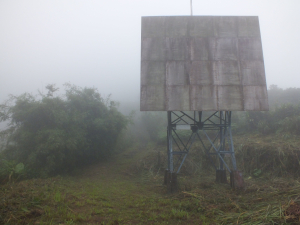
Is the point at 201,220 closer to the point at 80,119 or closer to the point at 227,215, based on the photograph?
the point at 227,215

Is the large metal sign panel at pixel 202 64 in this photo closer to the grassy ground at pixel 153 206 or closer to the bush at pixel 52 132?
the grassy ground at pixel 153 206

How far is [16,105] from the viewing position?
13.7 m

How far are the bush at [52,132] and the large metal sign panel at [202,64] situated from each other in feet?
24.6

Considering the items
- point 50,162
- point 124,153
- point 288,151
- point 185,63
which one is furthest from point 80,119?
point 288,151

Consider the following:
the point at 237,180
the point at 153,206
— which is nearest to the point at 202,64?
the point at 237,180

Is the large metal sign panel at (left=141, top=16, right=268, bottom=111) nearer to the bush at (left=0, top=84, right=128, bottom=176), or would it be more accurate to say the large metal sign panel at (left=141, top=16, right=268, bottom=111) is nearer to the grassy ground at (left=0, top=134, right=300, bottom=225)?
the grassy ground at (left=0, top=134, right=300, bottom=225)

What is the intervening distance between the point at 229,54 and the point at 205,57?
1.12 meters

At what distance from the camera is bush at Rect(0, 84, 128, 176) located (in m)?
12.9

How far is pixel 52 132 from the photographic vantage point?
1312 cm

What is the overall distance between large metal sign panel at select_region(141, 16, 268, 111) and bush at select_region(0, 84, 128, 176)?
24.6ft

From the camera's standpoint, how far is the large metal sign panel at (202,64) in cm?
905

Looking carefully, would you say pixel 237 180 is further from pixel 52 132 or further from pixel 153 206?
pixel 52 132

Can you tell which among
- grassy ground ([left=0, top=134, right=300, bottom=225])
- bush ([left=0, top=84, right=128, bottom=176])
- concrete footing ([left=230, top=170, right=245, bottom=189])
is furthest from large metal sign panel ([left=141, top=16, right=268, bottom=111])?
bush ([left=0, top=84, right=128, bottom=176])

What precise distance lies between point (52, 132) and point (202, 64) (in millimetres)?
10021
